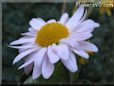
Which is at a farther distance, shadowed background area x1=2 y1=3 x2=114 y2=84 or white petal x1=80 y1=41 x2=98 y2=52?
shadowed background area x1=2 y1=3 x2=114 y2=84

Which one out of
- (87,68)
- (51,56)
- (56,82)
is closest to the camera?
(51,56)

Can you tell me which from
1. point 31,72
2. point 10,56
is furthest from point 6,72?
point 31,72

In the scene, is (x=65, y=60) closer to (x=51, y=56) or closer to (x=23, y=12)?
(x=51, y=56)

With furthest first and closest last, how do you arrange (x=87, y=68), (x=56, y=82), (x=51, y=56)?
(x=87, y=68) < (x=56, y=82) < (x=51, y=56)

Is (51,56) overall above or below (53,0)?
below

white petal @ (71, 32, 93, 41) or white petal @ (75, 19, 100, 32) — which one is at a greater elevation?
white petal @ (75, 19, 100, 32)

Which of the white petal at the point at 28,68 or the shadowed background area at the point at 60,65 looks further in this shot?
the shadowed background area at the point at 60,65
